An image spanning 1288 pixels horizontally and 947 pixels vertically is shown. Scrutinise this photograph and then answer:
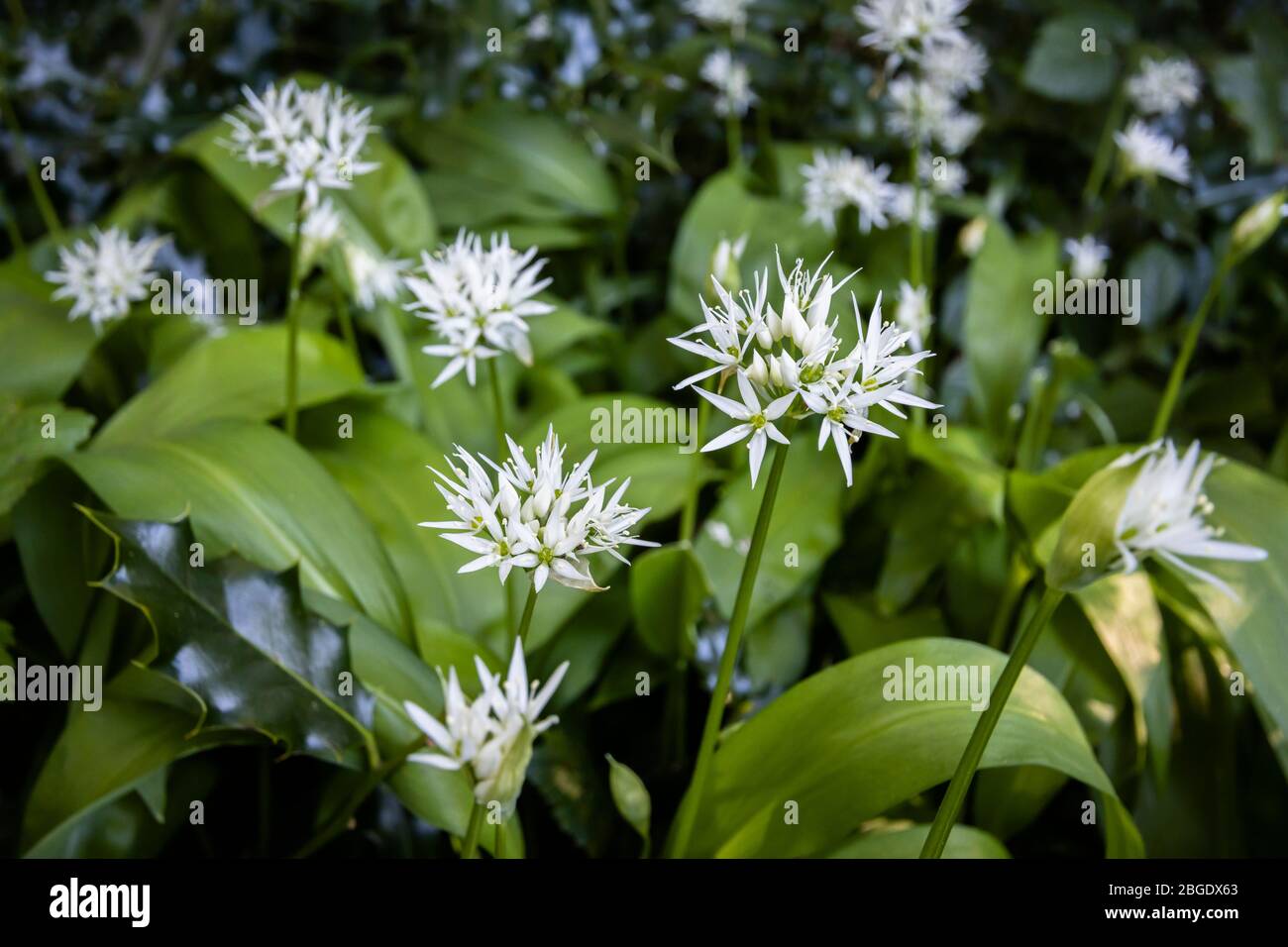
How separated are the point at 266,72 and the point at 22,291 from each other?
810mm

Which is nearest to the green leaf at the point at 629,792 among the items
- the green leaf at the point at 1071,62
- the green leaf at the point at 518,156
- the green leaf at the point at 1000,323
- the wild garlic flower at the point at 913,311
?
the wild garlic flower at the point at 913,311

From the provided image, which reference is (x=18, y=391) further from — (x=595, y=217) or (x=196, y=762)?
(x=595, y=217)

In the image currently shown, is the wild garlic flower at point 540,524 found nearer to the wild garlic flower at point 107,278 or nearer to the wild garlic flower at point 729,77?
the wild garlic flower at point 107,278

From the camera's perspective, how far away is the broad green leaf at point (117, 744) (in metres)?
0.92

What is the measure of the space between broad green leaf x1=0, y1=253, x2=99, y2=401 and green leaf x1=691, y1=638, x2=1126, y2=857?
955mm

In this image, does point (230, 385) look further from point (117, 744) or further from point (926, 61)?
point (926, 61)

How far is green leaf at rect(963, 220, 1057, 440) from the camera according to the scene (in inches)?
61.6

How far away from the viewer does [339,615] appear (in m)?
0.96

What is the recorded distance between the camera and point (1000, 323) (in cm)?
159

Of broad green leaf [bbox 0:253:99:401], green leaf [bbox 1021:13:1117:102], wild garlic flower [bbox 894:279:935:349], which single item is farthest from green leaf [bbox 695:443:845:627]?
green leaf [bbox 1021:13:1117:102]

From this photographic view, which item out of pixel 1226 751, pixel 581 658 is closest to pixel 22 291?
pixel 581 658

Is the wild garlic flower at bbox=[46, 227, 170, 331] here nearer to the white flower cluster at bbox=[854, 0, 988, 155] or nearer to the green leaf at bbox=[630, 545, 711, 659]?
the green leaf at bbox=[630, 545, 711, 659]

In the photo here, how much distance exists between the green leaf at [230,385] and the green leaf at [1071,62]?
4.54 feet

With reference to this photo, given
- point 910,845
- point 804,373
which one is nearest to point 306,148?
point 804,373
